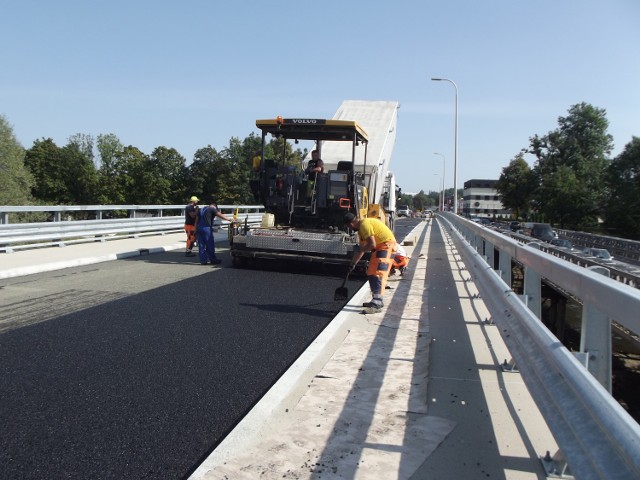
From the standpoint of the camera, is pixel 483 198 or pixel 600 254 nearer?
pixel 600 254

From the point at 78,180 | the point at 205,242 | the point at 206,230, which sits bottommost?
the point at 205,242

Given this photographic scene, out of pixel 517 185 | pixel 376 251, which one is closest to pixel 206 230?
pixel 376 251

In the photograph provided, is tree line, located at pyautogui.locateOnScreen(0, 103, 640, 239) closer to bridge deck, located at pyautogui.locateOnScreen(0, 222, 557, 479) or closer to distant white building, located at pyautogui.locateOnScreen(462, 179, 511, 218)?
distant white building, located at pyautogui.locateOnScreen(462, 179, 511, 218)

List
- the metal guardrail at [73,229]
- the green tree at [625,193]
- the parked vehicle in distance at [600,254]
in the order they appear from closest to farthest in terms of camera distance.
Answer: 1. the metal guardrail at [73,229]
2. the parked vehicle in distance at [600,254]
3. the green tree at [625,193]

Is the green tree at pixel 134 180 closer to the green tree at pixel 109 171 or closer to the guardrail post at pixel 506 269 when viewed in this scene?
the green tree at pixel 109 171

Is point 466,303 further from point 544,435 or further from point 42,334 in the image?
point 42,334

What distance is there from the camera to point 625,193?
53406 millimetres

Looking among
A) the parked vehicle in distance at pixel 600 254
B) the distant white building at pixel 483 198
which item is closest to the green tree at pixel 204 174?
the parked vehicle in distance at pixel 600 254

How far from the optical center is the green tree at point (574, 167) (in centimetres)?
6419

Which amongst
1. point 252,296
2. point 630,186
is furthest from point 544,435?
point 630,186

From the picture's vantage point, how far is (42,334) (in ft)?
18.3

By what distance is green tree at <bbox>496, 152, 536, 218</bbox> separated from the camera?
83.8 meters

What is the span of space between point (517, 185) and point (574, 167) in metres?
14.5

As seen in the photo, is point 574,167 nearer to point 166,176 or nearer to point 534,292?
point 166,176
